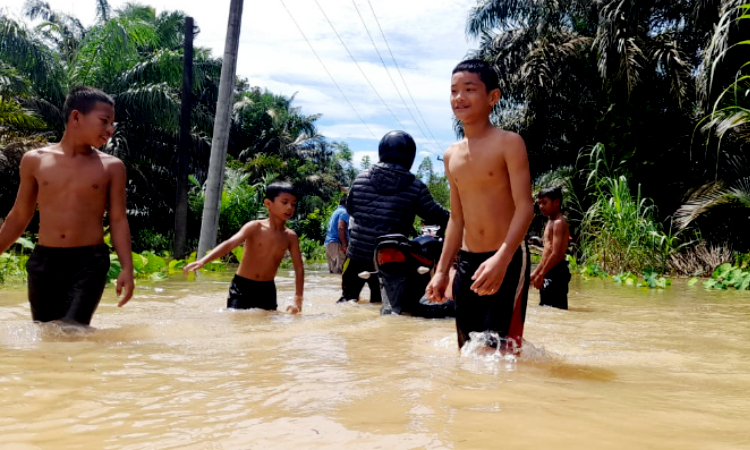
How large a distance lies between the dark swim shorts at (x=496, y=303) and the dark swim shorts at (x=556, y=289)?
331 cm

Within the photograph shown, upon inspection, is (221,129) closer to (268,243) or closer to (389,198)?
(268,243)

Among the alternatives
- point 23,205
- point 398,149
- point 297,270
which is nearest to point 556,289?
point 398,149

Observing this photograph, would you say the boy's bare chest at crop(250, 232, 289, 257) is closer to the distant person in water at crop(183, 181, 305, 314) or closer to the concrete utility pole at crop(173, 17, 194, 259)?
the distant person in water at crop(183, 181, 305, 314)

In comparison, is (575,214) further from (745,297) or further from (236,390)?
(236,390)

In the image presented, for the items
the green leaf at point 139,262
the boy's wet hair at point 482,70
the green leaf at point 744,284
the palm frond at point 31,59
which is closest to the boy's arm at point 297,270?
the boy's wet hair at point 482,70

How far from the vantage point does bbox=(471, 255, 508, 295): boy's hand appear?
2963 mm

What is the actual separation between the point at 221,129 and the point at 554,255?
6417 millimetres

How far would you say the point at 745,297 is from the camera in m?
7.93

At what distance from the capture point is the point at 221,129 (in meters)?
11.0

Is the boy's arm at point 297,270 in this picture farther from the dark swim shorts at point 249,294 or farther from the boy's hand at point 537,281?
the boy's hand at point 537,281

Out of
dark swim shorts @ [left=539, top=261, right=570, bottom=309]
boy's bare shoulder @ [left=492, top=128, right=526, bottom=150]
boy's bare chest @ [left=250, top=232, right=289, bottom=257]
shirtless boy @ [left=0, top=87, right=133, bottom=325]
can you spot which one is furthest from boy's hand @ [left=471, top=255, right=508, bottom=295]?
dark swim shorts @ [left=539, top=261, right=570, bottom=309]

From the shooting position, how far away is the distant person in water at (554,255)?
650 cm

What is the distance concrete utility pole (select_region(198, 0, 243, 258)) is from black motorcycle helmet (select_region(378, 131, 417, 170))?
5.47 metres

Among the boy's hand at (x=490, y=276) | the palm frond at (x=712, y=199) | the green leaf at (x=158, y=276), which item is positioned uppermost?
the palm frond at (x=712, y=199)
